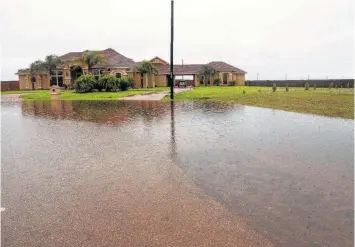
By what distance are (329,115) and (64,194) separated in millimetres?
12348

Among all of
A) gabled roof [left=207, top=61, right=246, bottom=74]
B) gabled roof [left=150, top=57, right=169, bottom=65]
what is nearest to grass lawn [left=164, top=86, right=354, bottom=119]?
gabled roof [left=207, top=61, right=246, bottom=74]

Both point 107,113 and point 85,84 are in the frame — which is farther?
point 85,84

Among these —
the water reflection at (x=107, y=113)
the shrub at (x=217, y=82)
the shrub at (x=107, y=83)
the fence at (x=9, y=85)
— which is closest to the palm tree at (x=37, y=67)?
the fence at (x=9, y=85)

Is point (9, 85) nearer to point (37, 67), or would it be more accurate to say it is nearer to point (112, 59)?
point (37, 67)

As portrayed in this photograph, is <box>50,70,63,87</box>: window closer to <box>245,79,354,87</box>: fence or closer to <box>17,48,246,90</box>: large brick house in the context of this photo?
<box>17,48,246,90</box>: large brick house

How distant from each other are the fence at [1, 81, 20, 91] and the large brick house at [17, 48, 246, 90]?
1.33 meters

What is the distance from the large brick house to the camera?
50656 mm

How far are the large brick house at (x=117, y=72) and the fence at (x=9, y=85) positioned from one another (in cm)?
133

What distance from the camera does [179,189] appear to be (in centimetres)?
501

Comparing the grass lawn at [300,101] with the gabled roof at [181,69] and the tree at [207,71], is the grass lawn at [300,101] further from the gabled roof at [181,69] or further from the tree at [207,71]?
the gabled roof at [181,69]

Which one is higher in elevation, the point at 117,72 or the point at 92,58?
the point at 92,58

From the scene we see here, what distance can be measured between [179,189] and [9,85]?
62423 millimetres

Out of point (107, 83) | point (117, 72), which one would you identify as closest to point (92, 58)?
point (117, 72)

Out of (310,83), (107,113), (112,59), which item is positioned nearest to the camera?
(107,113)
